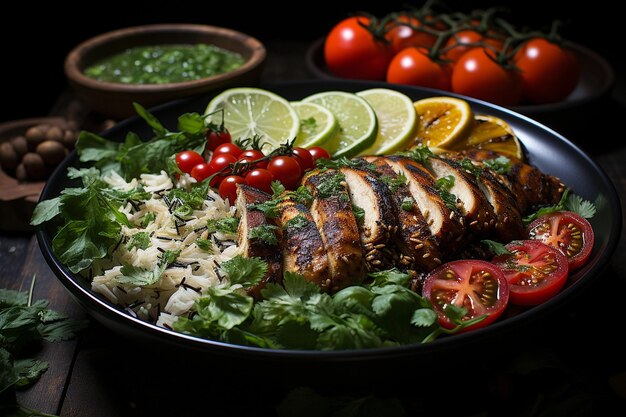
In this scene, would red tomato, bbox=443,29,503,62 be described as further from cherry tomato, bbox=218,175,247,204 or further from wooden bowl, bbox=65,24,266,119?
cherry tomato, bbox=218,175,247,204

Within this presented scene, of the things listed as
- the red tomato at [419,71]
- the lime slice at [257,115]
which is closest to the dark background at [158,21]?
the red tomato at [419,71]

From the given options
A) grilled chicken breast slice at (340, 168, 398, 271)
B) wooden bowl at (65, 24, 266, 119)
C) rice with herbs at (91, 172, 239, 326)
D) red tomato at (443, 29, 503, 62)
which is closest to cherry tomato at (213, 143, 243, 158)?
rice with herbs at (91, 172, 239, 326)

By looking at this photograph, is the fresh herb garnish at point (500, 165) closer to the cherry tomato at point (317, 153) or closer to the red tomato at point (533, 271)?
the red tomato at point (533, 271)

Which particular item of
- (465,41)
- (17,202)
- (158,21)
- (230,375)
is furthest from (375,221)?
(158,21)

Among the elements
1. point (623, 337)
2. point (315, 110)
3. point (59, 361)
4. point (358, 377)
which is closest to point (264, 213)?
point (358, 377)

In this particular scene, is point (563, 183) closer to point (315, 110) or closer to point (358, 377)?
point (315, 110)

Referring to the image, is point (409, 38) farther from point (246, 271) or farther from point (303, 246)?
point (246, 271)
